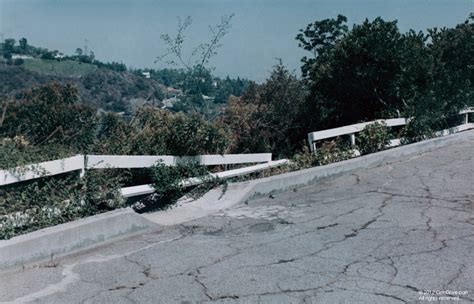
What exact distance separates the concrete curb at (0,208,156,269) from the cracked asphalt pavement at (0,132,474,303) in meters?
→ 0.12

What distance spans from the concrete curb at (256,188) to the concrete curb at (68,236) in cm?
66

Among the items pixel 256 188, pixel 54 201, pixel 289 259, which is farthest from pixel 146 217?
pixel 289 259

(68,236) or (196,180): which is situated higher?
(196,180)

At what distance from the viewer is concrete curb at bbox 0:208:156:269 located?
217 inches

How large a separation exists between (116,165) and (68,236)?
1.46 m

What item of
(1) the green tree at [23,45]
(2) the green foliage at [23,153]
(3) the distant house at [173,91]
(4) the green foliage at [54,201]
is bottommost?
(4) the green foliage at [54,201]

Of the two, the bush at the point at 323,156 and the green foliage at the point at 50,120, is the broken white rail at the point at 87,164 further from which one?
the bush at the point at 323,156

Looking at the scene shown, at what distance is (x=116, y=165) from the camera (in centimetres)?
723

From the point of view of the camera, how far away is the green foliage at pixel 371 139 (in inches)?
456

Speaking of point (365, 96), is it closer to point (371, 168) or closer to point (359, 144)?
point (359, 144)

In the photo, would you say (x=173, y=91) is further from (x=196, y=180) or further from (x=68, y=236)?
(x=68, y=236)

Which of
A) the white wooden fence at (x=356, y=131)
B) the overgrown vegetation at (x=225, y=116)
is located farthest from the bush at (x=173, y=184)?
the white wooden fence at (x=356, y=131)

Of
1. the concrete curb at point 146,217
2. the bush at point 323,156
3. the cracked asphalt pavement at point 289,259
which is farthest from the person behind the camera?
the bush at point 323,156

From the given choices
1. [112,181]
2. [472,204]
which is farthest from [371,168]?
[112,181]
